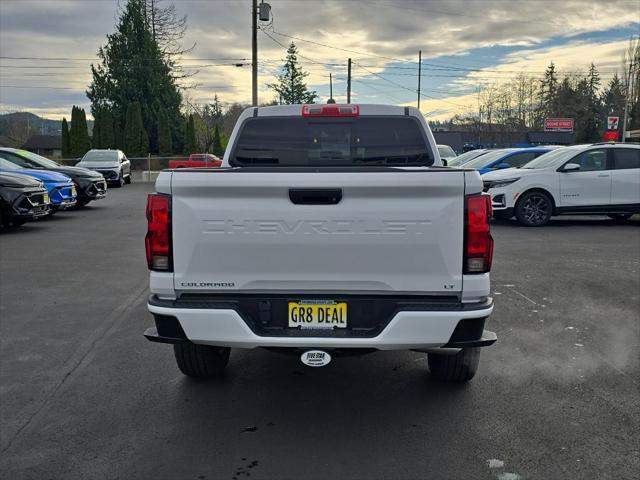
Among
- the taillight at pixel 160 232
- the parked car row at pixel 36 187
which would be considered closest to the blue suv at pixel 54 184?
the parked car row at pixel 36 187

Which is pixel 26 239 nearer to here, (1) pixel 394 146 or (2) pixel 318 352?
(1) pixel 394 146

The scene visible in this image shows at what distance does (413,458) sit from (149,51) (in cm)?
5351

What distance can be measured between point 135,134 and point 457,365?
45.6 m

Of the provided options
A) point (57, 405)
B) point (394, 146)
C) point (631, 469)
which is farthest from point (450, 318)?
point (57, 405)

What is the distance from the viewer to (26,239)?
1176cm

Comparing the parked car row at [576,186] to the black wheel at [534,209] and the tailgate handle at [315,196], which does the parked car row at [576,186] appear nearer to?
the black wheel at [534,209]

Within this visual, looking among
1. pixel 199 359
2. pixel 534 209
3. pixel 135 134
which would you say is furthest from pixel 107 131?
pixel 199 359

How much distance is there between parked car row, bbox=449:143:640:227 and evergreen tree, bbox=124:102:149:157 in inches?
1487

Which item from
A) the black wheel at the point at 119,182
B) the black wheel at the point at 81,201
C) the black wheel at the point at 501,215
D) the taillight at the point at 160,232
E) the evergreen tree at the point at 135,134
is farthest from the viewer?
the evergreen tree at the point at 135,134

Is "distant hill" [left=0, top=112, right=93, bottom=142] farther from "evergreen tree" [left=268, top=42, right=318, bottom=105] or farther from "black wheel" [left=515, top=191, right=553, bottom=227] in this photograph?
"black wheel" [left=515, top=191, right=553, bottom=227]

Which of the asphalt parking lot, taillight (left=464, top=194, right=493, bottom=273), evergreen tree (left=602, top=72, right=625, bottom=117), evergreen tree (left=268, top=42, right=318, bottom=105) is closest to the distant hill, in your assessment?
evergreen tree (left=268, top=42, right=318, bottom=105)

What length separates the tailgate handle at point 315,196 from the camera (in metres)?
3.41

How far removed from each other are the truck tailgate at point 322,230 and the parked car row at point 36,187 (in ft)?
33.7

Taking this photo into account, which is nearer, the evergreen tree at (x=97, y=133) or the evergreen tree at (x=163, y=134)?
the evergreen tree at (x=97, y=133)
